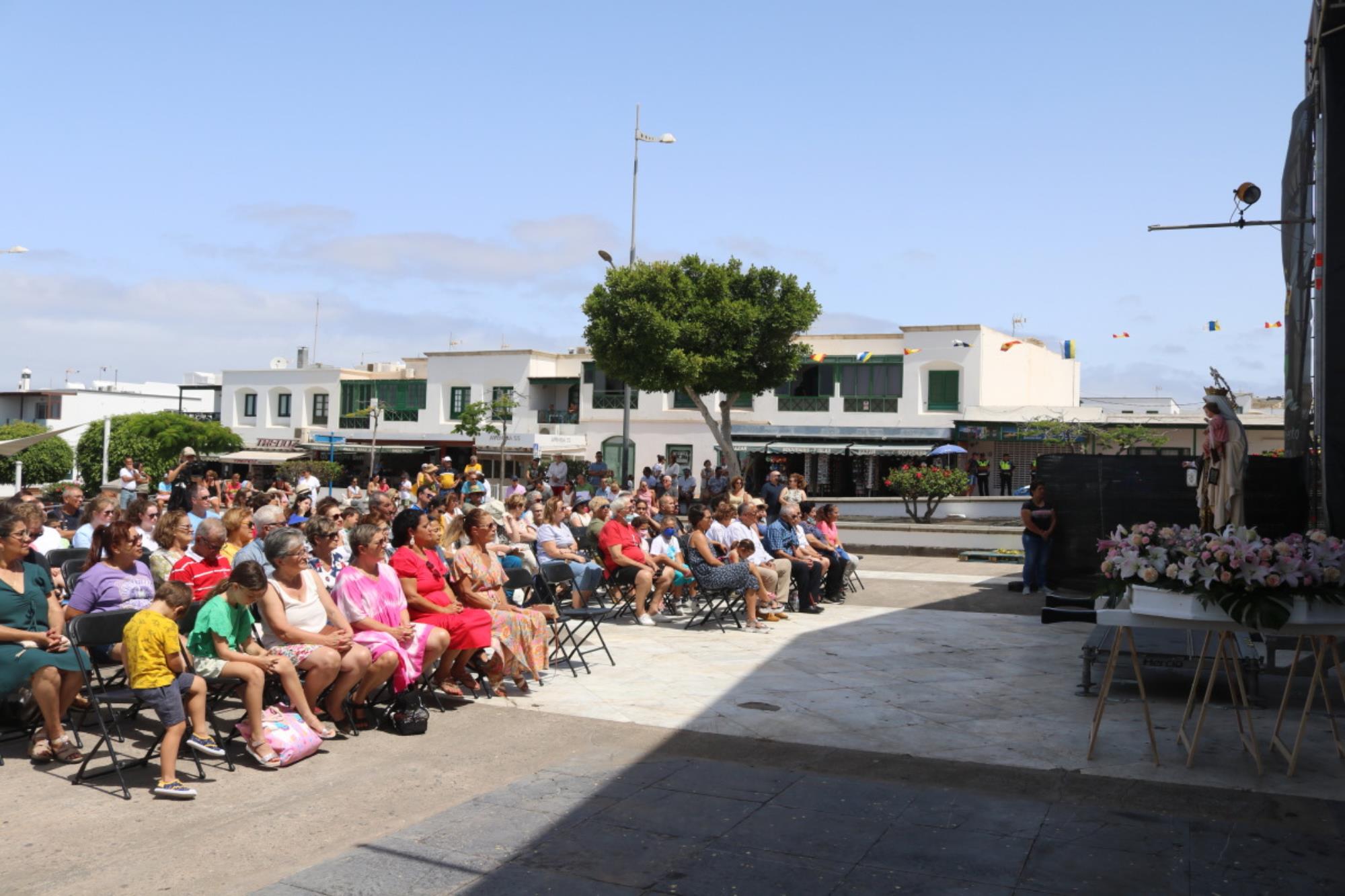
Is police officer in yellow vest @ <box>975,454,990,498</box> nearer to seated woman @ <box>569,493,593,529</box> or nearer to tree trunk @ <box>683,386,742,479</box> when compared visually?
tree trunk @ <box>683,386,742,479</box>

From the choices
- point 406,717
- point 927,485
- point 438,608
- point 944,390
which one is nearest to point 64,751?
point 406,717

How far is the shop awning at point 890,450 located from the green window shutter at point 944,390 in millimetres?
1581

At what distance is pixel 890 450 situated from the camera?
36875 millimetres

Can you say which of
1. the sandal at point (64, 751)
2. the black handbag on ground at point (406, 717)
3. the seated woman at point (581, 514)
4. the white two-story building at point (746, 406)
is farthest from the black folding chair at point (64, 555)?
the white two-story building at point (746, 406)

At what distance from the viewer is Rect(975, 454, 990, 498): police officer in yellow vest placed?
35.7m

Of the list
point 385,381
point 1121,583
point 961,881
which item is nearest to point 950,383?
point 385,381

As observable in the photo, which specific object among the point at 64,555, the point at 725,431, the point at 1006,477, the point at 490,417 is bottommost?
the point at 64,555

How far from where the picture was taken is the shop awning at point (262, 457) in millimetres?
49750

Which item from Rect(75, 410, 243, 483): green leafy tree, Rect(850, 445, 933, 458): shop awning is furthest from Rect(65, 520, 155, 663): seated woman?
Rect(75, 410, 243, 483): green leafy tree

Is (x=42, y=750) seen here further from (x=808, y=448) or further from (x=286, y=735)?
(x=808, y=448)

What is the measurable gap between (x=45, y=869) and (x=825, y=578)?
399 inches

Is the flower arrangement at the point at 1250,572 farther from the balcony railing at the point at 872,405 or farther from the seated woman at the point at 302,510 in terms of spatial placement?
the balcony railing at the point at 872,405

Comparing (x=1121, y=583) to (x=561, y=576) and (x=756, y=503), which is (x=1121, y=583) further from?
(x=756, y=503)

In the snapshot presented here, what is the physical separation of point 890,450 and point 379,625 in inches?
1229
